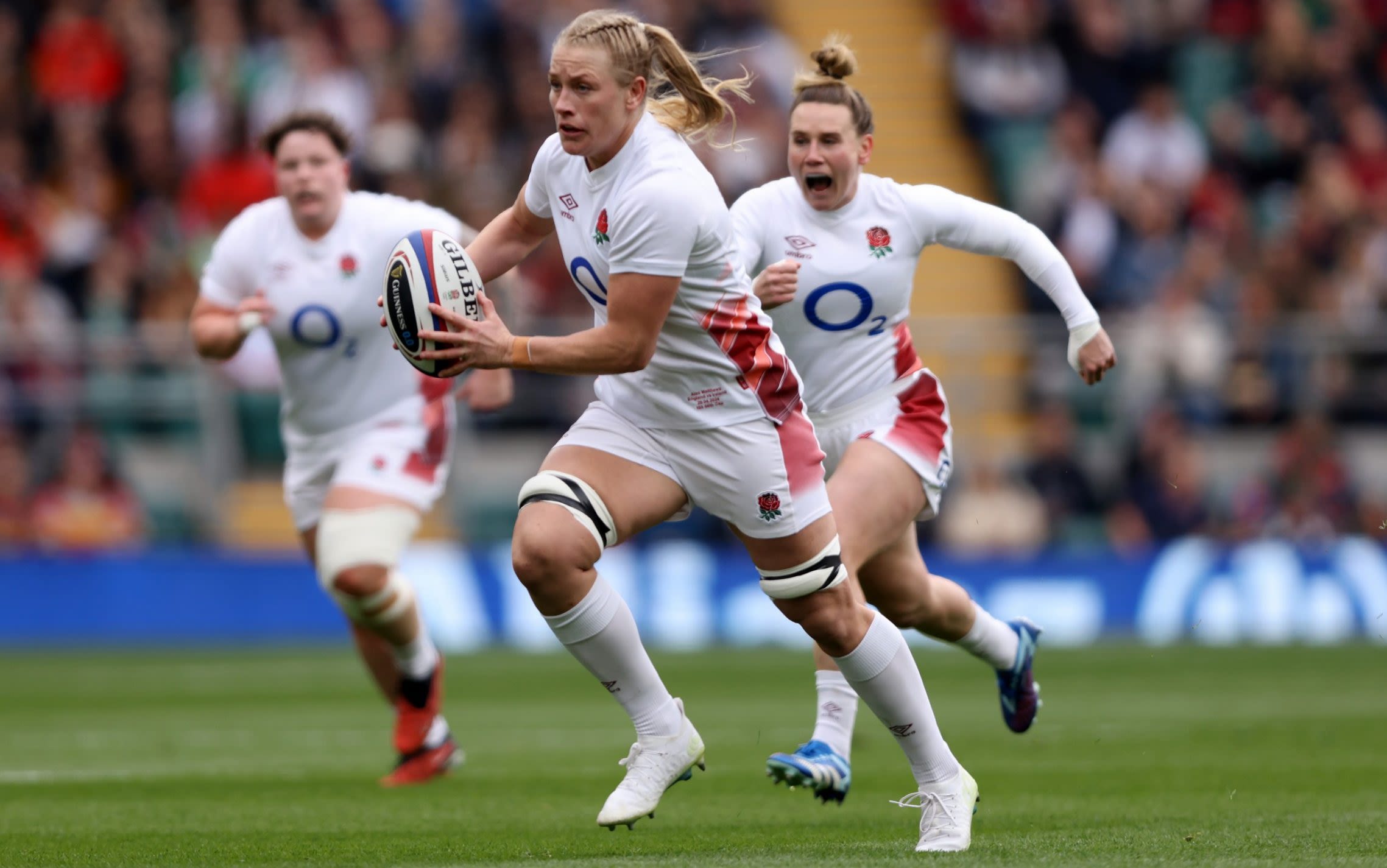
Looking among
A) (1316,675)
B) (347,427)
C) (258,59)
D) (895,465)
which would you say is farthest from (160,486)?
(895,465)

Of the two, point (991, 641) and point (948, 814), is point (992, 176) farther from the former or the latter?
point (948, 814)

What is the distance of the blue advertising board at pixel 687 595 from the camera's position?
15.2m

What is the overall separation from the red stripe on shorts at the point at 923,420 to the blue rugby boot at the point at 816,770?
1.16 m

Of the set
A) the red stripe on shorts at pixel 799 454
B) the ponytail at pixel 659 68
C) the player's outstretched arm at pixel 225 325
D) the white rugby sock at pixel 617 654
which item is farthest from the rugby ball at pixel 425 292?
the player's outstretched arm at pixel 225 325

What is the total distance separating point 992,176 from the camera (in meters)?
19.4

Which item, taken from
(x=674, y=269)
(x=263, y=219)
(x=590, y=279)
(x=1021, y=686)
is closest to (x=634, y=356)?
(x=674, y=269)

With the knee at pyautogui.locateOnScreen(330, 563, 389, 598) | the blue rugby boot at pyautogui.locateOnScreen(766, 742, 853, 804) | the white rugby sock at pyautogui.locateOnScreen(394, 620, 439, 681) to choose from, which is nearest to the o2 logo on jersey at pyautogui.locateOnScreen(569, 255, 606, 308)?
the blue rugby boot at pyautogui.locateOnScreen(766, 742, 853, 804)

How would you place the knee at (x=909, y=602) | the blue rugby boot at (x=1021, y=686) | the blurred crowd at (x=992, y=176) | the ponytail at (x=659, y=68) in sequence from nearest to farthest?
the ponytail at (x=659, y=68), the knee at (x=909, y=602), the blue rugby boot at (x=1021, y=686), the blurred crowd at (x=992, y=176)

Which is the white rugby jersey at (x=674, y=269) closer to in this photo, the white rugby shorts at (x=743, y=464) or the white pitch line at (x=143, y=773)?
the white rugby shorts at (x=743, y=464)

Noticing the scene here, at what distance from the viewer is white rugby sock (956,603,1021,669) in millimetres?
7707

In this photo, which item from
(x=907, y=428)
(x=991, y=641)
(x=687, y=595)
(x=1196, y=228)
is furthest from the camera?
(x=1196, y=228)

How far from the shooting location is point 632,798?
5902 millimetres

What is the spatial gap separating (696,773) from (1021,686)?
1.52 meters

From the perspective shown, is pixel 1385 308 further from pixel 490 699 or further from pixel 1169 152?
pixel 490 699
